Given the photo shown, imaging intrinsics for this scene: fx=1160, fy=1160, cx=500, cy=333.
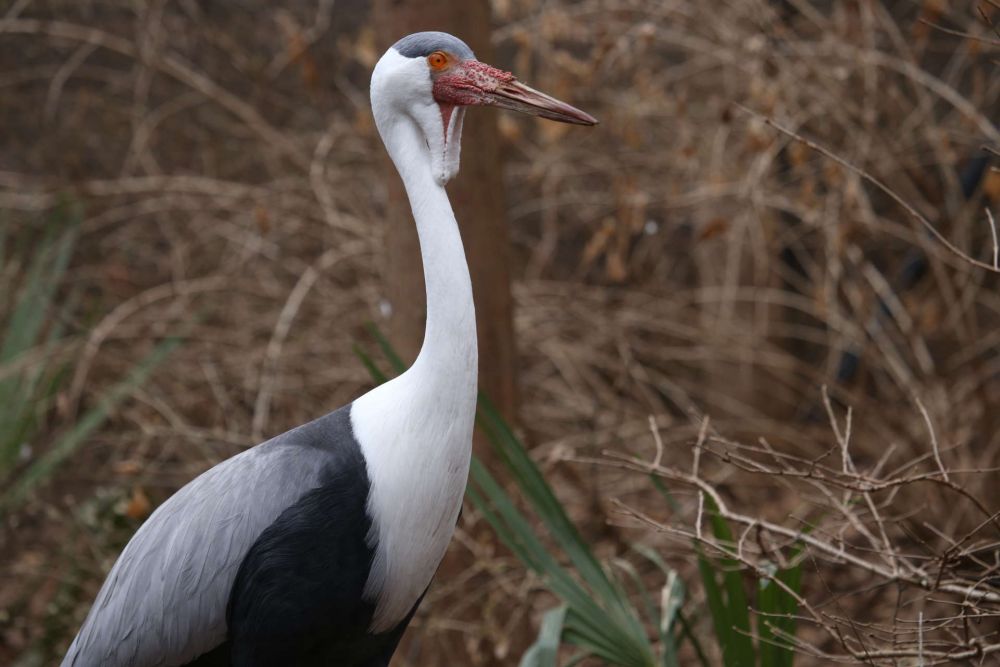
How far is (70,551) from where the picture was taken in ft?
13.3

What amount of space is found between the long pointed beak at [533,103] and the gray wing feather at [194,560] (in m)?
0.78

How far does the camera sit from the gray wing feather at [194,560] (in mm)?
2289

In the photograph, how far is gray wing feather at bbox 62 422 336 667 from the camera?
2.29m

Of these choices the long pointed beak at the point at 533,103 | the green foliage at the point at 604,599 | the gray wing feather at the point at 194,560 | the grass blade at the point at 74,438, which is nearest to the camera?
the long pointed beak at the point at 533,103

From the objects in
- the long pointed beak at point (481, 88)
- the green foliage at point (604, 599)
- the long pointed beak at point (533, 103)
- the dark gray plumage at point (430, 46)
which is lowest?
the green foliage at point (604, 599)

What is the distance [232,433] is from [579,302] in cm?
159

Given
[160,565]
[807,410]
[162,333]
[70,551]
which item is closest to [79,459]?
[162,333]

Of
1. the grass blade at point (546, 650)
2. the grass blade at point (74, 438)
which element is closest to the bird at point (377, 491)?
the grass blade at point (546, 650)

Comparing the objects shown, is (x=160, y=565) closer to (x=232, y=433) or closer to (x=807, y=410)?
(x=232, y=433)

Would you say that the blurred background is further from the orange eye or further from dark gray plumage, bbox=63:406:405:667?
the orange eye

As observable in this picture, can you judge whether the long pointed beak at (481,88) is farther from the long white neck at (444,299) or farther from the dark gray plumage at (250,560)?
the dark gray plumage at (250,560)

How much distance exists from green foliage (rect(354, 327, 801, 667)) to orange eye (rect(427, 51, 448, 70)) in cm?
72

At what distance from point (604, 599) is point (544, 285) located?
8.21ft

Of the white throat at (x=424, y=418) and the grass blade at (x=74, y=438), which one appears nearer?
the white throat at (x=424, y=418)
